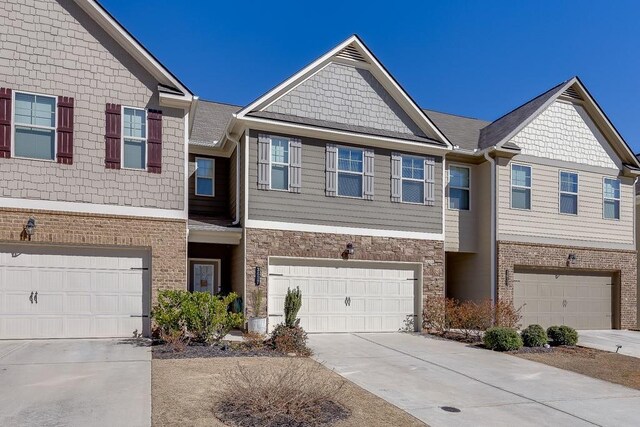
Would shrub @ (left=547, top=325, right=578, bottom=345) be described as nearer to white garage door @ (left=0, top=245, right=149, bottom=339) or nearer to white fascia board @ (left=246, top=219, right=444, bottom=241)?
→ white fascia board @ (left=246, top=219, right=444, bottom=241)

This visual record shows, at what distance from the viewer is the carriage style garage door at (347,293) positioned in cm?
1417

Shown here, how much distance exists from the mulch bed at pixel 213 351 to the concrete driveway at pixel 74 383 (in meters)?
0.31

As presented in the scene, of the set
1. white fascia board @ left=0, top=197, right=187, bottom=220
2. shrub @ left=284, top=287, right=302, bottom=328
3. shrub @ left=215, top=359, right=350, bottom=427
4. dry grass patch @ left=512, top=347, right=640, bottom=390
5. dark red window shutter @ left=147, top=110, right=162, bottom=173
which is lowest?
dry grass patch @ left=512, top=347, right=640, bottom=390

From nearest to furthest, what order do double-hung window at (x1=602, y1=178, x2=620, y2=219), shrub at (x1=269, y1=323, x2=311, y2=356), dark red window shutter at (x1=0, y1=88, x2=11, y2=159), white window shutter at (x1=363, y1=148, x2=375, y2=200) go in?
shrub at (x1=269, y1=323, x2=311, y2=356) → dark red window shutter at (x1=0, y1=88, x2=11, y2=159) → white window shutter at (x1=363, y1=148, x2=375, y2=200) → double-hung window at (x1=602, y1=178, x2=620, y2=219)

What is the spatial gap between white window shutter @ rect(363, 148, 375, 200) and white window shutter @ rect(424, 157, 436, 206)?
1.88m

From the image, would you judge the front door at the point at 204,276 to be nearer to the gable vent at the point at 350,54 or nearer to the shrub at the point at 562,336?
the gable vent at the point at 350,54

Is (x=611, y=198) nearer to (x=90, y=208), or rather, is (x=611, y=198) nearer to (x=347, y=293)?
(x=347, y=293)

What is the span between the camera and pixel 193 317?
11211 mm

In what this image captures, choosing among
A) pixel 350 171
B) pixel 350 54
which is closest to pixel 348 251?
pixel 350 171

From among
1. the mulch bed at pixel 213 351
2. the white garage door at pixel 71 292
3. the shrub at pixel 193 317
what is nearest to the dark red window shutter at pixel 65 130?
the white garage door at pixel 71 292

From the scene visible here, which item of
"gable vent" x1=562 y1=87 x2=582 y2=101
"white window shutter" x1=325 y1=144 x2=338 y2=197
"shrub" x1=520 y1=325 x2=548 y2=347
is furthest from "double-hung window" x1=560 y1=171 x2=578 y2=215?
"white window shutter" x1=325 y1=144 x2=338 y2=197

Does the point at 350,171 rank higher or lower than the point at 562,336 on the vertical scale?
higher

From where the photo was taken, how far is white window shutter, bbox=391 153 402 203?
50.9 ft

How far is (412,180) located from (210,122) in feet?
24.1
